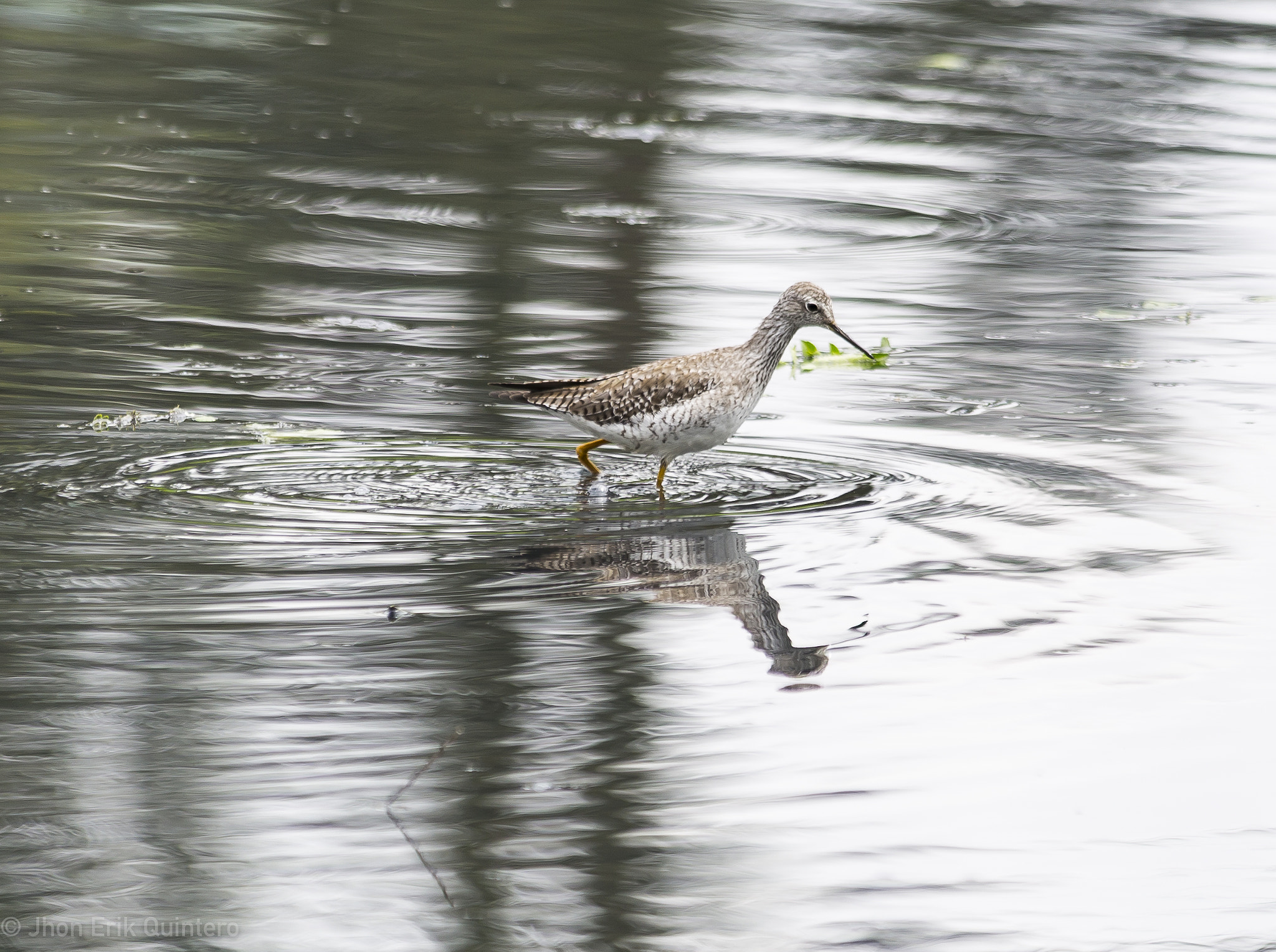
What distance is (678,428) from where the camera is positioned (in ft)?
30.8

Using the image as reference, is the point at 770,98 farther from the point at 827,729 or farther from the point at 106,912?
the point at 106,912

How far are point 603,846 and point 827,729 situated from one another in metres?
1.18

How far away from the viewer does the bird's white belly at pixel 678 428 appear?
9312 millimetres

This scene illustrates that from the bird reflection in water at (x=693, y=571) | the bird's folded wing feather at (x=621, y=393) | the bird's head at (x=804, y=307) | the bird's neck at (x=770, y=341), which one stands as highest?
the bird's head at (x=804, y=307)

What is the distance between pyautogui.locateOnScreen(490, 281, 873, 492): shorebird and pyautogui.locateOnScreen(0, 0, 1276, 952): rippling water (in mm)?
317

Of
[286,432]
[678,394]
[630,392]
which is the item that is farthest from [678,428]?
[286,432]

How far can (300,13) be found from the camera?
2469 cm

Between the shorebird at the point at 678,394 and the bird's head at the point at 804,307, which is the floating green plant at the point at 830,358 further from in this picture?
the shorebird at the point at 678,394

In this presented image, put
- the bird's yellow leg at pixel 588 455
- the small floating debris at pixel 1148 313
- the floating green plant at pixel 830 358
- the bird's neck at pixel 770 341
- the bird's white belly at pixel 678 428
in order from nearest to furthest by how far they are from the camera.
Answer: the bird's white belly at pixel 678 428, the bird's neck at pixel 770 341, the bird's yellow leg at pixel 588 455, the floating green plant at pixel 830 358, the small floating debris at pixel 1148 313

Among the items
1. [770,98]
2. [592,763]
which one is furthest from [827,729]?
[770,98]

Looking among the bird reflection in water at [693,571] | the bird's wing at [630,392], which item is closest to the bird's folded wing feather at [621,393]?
the bird's wing at [630,392]

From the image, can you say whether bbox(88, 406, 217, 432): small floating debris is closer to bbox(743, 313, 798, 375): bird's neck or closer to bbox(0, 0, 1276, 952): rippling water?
bbox(0, 0, 1276, 952): rippling water

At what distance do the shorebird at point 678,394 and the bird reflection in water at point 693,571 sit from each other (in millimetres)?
856

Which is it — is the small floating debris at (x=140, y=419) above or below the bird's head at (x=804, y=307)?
below
